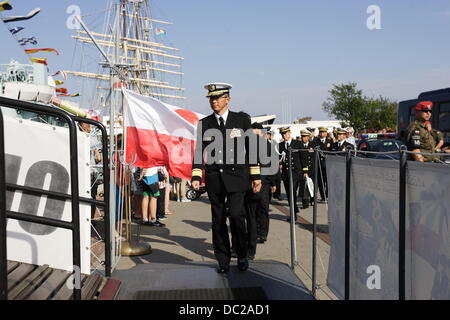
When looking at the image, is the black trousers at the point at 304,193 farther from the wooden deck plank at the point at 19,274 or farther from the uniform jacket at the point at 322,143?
the wooden deck plank at the point at 19,274

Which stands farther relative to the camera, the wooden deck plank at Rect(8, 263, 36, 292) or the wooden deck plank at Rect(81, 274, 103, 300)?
the wooden deck plank at Rect(81, 274, 103, 300)

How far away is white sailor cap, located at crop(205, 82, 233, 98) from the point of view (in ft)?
17.3

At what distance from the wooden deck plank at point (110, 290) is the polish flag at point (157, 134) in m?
2.43

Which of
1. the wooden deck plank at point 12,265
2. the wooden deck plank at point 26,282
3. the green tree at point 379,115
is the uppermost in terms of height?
the green tree at point 379,115

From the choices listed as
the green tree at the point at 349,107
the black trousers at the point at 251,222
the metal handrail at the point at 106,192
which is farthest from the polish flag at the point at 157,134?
the green tree at the point at 349,107

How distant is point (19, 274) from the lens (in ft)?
12.0

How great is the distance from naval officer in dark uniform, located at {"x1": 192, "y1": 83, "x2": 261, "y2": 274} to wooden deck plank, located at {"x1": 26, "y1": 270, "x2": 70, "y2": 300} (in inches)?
71.0

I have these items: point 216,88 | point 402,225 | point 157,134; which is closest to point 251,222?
point 157,134

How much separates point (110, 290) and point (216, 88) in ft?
7.93

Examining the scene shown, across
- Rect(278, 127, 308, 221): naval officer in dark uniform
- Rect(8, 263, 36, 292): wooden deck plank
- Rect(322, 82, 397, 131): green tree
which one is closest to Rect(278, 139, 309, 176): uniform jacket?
Rect(278, 127, 308, 221): naval officer in dark uniform

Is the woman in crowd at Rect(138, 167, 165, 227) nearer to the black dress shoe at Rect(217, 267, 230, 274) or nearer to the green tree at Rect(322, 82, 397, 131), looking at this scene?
the black dress shoe at Rect(217, 267, 230, 274)

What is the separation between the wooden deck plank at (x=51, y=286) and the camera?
3.29 metres

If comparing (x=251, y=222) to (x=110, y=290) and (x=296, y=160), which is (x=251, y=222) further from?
(x=296, y=160)

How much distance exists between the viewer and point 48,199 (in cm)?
410
